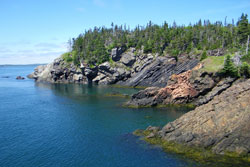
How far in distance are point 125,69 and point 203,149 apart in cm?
10612

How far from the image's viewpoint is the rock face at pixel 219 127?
44.8 meters

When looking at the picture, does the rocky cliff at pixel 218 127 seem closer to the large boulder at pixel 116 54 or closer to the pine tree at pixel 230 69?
the pine tree at pixel 230 69

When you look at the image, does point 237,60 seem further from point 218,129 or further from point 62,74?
point 62,74

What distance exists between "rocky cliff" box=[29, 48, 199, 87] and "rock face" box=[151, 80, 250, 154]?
7079cm

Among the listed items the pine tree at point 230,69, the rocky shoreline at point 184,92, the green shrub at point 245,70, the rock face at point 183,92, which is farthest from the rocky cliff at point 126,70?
the green shrub at point 245,70

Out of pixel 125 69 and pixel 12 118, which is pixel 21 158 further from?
pixel 125 69

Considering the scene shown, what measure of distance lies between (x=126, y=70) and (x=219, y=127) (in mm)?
103087

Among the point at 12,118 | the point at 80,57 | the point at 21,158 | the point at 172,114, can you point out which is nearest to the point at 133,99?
the point at 172,114

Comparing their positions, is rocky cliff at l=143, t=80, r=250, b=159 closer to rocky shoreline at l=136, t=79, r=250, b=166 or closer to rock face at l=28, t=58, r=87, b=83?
rocky shoreline at l=136, t=79, r=250, b=166

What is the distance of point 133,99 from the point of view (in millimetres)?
88562

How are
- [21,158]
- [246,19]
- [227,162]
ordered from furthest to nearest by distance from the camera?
[246,19] → [21,158] → [227,162]

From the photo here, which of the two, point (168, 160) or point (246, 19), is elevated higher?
point (246, 19)

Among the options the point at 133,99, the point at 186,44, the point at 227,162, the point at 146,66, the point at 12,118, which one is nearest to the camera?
the point at 227,162

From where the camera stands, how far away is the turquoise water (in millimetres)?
43400
